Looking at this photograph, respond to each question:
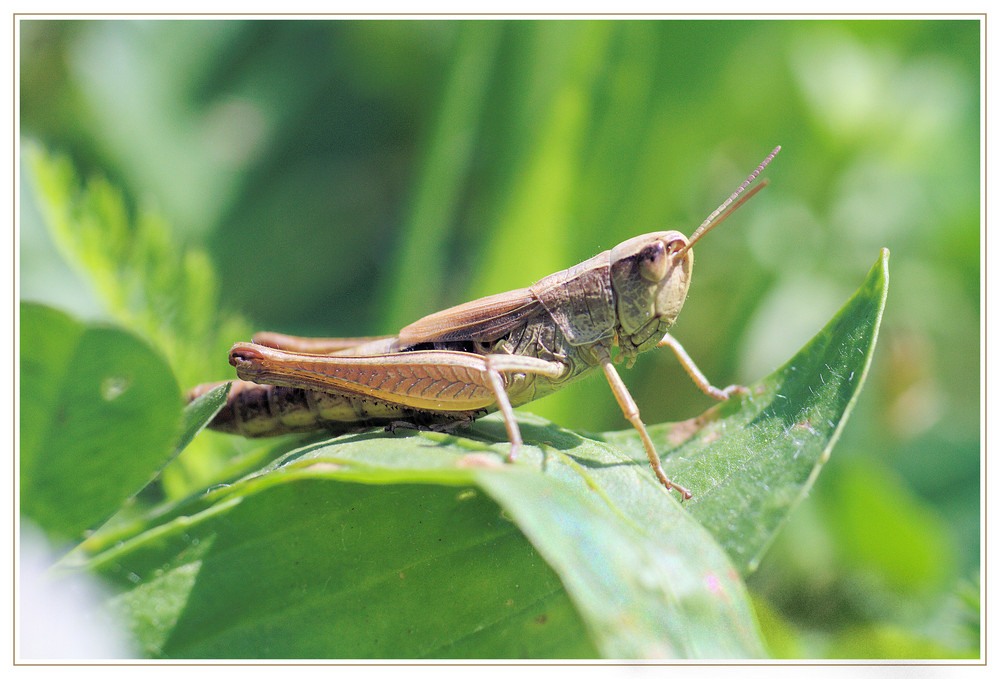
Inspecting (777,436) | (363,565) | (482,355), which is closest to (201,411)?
(363,565)

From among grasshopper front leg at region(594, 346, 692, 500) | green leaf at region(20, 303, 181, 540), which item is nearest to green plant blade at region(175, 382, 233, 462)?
green leaf at region(20, 303, 181, 540)

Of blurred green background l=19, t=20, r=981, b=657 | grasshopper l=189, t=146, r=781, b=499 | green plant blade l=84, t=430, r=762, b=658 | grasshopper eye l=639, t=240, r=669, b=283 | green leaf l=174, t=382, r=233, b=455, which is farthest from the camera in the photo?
blurred green background l=19, t=20, r=981, b=657

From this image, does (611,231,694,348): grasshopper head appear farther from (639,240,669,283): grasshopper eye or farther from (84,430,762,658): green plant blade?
(84,430,762,658): green plant blade

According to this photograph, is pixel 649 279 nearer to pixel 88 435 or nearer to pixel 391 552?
pixel 391 552

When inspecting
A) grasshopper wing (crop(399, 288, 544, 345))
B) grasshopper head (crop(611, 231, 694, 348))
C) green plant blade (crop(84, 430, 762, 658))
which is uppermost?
grasshopper head (crop(611, 231, 694, 348))

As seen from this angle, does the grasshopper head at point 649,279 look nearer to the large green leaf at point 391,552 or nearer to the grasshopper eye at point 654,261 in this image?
the grasshopper eye at point 654,261

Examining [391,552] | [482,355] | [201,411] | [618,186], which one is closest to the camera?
[391,552]
